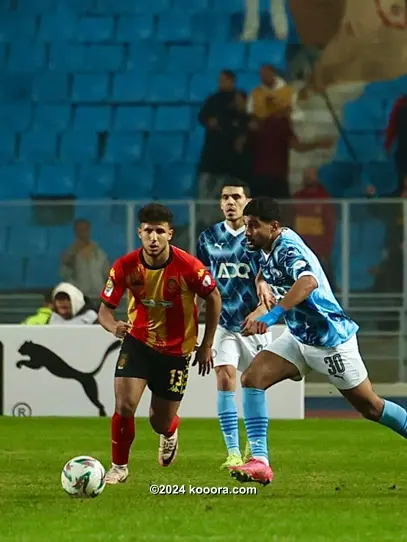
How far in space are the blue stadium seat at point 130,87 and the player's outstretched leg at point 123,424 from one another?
13963 millimetres

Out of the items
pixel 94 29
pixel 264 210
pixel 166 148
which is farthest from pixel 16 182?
pixel 264 210

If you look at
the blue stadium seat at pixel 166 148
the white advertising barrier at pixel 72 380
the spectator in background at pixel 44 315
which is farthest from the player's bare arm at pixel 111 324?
the blue stadium seat at pixel 166 148

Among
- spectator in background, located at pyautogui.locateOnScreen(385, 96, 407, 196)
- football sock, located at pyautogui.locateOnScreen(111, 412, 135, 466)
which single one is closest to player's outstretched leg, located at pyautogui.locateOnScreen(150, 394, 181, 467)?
football sock, located at pyautogui.locateOnScreen(111, 412, 135, 466)

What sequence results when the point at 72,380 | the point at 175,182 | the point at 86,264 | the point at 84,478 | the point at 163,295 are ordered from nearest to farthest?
the point at 84,478, the point at 163,295, the point at 72,380, the point at 86,264, the point at 175,182

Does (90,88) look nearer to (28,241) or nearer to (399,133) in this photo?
(399,133)

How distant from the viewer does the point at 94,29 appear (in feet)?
74.8

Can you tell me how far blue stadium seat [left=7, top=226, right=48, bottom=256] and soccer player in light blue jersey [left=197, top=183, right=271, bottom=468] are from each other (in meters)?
7.25

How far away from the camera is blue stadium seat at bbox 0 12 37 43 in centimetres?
2273

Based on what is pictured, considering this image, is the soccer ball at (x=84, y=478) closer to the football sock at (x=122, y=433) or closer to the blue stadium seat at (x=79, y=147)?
the football sock at (x=122, y=433)

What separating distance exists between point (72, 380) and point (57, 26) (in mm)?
9400

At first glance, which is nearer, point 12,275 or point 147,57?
point 12,275

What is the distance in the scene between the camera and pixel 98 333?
14.9m

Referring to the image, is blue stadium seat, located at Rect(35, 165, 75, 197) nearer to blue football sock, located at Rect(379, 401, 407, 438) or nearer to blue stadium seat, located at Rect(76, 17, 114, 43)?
blue stadium seat, located at Rect(76, 17, 114, 43)

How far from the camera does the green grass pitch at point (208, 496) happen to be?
20.8ft
